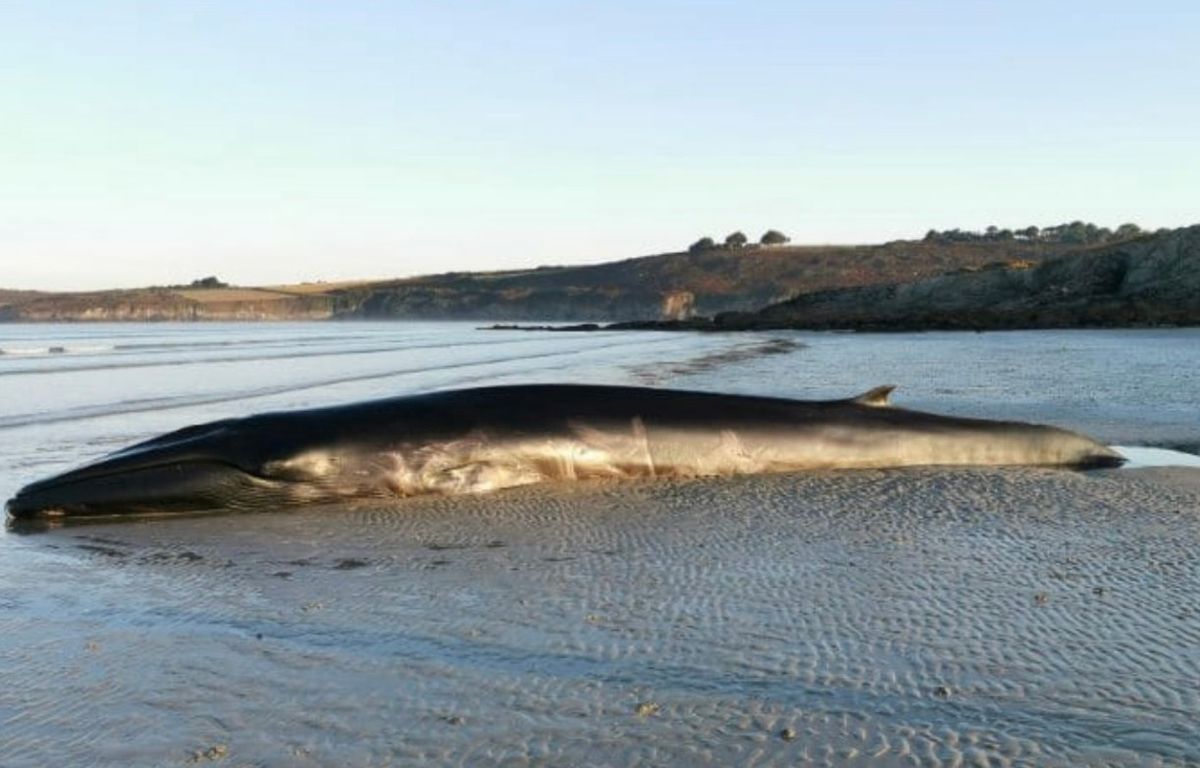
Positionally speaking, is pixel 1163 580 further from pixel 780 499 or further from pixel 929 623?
pixel 780 499

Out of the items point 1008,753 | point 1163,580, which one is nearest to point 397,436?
point 1163,580

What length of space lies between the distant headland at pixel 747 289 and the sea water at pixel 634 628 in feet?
136

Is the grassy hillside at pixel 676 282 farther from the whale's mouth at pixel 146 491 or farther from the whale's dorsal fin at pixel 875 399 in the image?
the whale's mouth at pixel 146 491

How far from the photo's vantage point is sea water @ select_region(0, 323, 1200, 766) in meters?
2.64

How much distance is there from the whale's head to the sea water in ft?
0.76

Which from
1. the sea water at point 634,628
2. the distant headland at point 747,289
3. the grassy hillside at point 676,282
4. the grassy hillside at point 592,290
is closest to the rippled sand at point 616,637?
the sea water at point 634,628

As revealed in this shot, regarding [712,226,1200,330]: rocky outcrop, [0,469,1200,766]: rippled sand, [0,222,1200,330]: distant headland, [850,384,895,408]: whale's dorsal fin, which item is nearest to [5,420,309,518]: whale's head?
[0,469,1200,766]: rippled sand

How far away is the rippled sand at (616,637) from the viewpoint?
8.60 feet

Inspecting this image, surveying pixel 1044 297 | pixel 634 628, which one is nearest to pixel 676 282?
pixel 1044 297

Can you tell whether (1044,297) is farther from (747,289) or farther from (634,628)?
(747,289)

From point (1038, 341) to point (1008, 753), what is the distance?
29.2m

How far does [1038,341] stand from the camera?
96.8 ft

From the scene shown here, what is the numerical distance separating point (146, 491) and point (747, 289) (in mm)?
120416

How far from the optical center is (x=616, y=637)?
136 inches
